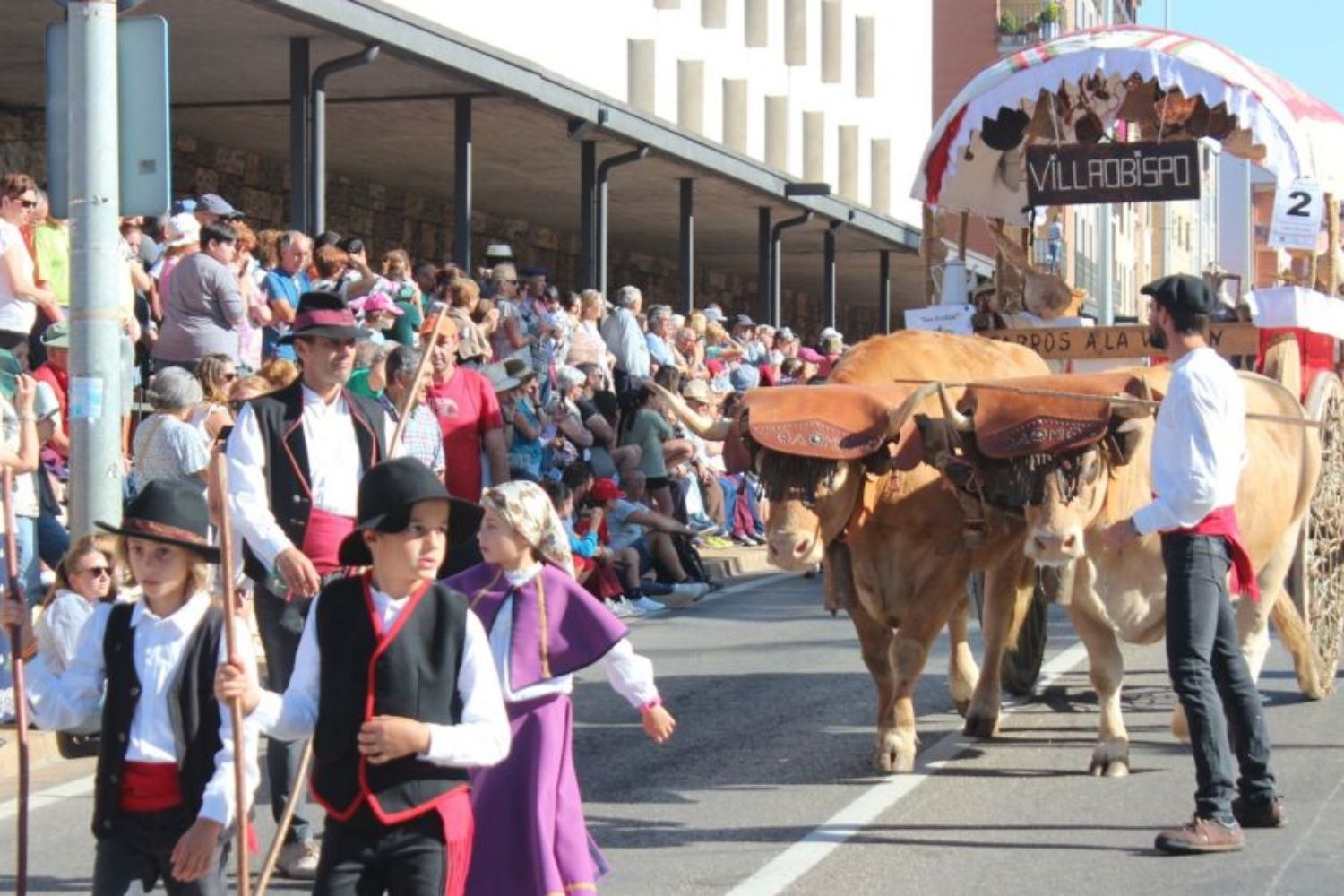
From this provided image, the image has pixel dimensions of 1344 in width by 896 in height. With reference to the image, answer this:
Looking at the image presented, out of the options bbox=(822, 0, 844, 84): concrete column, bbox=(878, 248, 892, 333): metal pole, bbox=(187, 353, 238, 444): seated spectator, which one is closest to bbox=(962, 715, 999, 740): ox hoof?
bbox=(187, 353, 238, 444): seated spectator

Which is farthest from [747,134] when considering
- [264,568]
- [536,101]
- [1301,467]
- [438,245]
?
[264,568]

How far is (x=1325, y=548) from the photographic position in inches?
463

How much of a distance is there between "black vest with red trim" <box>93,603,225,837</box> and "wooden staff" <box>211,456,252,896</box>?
31 centimetres

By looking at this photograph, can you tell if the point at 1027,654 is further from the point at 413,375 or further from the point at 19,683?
the point at 19,683

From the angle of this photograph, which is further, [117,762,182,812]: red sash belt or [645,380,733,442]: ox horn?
[645,380,733,442]: ox horn

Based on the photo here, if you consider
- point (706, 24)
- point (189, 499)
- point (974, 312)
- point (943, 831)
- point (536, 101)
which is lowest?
point (943, 831)

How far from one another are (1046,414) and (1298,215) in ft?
12.0

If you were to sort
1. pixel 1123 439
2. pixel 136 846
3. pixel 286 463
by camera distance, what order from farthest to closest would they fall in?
pixel 1123 439, pixel 286 463, pixel 136 846

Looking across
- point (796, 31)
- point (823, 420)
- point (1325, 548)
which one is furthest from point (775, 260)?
point (823, 420)

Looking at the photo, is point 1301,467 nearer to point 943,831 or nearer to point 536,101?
point 943,831

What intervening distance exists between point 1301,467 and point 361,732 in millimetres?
6345

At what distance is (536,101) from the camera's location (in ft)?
71.6

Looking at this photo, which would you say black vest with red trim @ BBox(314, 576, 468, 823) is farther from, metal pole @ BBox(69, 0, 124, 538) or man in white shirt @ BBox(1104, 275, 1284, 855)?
metal pole @ BBox(69, 0, 124, 538)

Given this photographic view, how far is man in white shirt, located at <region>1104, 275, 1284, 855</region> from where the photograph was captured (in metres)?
8.22
